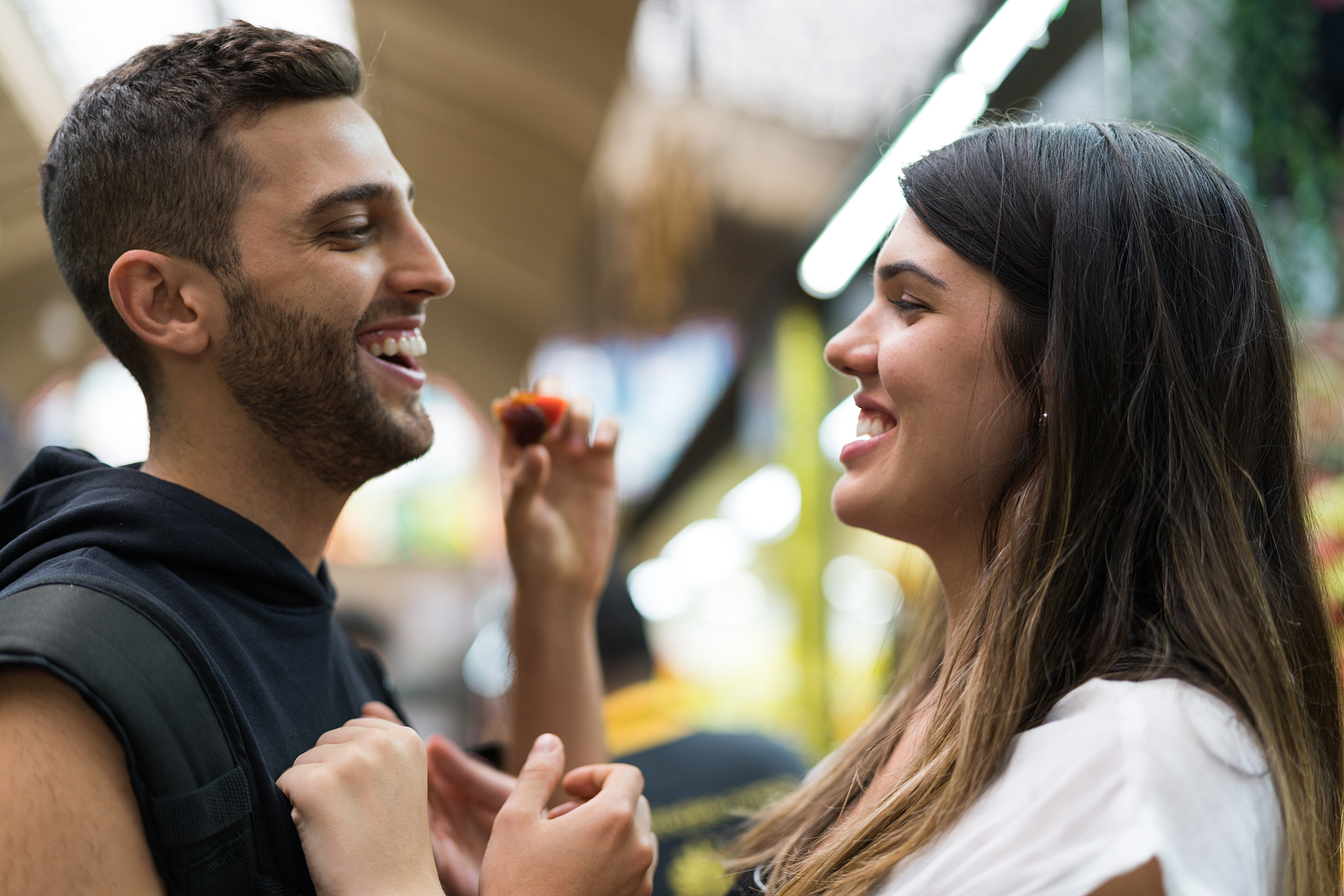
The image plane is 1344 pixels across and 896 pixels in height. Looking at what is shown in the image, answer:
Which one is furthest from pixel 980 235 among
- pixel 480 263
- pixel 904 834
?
pixel 480 263

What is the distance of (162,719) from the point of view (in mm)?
1187

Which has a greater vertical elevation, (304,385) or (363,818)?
(304,385)

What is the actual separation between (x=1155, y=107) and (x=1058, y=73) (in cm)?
47

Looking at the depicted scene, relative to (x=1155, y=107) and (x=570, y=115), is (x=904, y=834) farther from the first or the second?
(x=570, y=115)

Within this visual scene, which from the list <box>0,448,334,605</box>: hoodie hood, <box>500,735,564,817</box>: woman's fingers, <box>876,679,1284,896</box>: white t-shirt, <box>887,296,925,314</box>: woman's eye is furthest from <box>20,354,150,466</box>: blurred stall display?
<box>876,679,1284,896</box>: white t-shirt

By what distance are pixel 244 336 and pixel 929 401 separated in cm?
103

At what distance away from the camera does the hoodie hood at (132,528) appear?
1.35 m

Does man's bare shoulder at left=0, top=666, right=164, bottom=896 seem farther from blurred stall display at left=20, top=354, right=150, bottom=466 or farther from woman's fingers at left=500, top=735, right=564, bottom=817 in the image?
blurred stall display at left=20, top=354, right=150, bottom=466

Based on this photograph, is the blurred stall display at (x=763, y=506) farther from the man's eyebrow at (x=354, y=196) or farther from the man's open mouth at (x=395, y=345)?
the man's eyebrow at (x=354, y=196)

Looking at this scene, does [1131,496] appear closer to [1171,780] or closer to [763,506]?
[1171,780]

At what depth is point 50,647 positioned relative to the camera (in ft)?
3.69

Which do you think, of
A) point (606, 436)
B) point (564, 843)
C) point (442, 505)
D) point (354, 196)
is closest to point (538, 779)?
point (564, 843)

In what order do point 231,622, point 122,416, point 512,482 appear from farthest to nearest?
point 122,416 → point 512,482 → point 231,622

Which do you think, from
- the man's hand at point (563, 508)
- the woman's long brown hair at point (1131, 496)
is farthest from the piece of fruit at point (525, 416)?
the woman's long brown hair at point (1131, 496)
